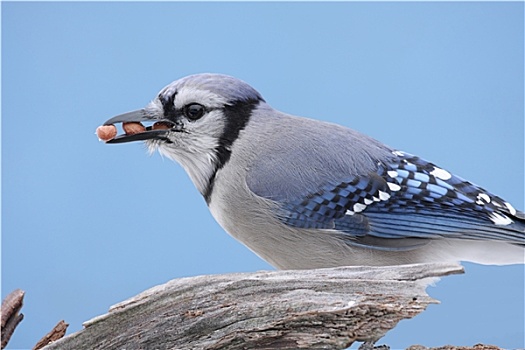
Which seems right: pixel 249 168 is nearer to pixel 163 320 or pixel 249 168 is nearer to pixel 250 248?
pixel 250 248

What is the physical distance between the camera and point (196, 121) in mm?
2271

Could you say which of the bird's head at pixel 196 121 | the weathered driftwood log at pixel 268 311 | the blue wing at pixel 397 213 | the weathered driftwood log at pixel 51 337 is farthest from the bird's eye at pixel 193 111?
the weathered driftwood log at pixel 51 337

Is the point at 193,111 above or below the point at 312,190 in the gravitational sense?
above

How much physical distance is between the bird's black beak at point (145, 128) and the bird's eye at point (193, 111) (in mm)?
63

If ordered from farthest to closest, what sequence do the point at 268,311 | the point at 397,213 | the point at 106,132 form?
the point at 106,132 → the point at 397,213 → the point at 268,311

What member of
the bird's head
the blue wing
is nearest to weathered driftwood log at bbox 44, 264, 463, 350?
the blue wing

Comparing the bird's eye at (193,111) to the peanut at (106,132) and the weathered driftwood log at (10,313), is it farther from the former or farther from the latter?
the weathered driftwood log at (10,313)

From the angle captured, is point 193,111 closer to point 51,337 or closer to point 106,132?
point 106,132

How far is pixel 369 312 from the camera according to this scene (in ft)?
5.74

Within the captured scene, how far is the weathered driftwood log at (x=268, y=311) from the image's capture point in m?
1.75

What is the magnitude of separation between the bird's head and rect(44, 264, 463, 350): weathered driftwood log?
1.75 feet

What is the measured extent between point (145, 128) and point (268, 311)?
807 millimetres

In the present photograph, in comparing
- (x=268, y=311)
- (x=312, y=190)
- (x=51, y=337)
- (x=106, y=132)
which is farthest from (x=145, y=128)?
(x=268, y=311)

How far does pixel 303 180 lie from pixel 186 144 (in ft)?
1.27
